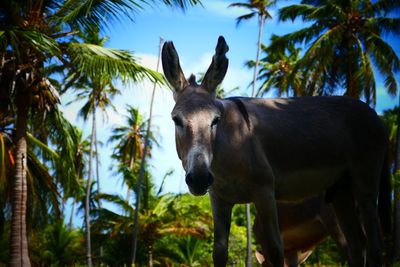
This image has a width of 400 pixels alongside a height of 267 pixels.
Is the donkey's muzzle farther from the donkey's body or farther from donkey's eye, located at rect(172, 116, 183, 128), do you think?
the donkey's body

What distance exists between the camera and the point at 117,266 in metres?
24.6

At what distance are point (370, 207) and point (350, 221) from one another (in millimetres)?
327

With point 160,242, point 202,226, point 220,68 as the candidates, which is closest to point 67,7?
point 220,68

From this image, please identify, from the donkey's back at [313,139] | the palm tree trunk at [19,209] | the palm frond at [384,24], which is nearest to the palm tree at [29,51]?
the palm tree trunk at [19,209]

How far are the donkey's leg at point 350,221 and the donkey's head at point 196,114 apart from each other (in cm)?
164

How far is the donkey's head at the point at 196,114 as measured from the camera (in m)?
2.64

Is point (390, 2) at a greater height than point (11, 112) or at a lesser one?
greater

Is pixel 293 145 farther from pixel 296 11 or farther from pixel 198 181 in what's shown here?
pixel 296 11

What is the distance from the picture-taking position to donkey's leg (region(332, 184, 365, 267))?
158 inches

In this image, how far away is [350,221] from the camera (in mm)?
4070

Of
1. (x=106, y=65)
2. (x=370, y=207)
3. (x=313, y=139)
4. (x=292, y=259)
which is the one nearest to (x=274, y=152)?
(x=313, y=139)

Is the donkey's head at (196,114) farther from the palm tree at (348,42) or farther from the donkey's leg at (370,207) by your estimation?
the palm tree at (348,42)

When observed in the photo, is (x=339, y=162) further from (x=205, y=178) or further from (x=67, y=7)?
(x=67, y=7)

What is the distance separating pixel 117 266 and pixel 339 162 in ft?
74.7
